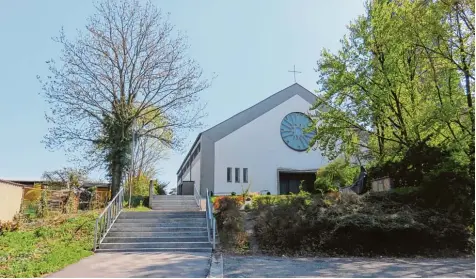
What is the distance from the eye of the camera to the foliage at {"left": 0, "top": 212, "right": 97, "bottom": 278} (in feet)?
23.0

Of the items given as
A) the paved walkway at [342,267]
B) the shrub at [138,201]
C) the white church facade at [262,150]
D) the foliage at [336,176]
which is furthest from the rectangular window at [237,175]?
the paved walkway at [342,267]

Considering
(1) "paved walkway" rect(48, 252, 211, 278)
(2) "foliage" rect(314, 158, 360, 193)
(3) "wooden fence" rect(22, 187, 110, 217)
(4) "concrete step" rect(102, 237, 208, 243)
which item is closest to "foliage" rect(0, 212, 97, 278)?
(1) "paved walkway" rect(48, 252, 211, 278)

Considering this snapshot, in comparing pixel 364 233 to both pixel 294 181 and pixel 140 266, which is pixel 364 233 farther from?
pixel 294 181

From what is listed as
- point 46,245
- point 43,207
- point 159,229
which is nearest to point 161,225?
point 159,229

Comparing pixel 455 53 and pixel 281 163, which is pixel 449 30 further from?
pixel 281 163

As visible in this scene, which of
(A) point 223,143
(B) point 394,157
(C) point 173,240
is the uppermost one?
(A) point 223,143

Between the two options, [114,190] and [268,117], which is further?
[268,117]

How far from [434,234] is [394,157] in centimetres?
467

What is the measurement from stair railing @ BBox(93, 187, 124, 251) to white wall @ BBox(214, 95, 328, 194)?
11163mm

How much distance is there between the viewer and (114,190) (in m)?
18.1

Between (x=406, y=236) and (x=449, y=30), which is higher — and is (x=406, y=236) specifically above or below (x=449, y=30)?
below

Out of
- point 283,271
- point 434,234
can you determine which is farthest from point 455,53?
point 283,271

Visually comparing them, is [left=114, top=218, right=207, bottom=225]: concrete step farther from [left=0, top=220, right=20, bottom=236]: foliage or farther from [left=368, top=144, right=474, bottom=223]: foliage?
[left=368, top=144, right=474, bottom=223]: foliage

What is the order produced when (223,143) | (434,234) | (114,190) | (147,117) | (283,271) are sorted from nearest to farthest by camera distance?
(283,271)
(434,234)
(114,190)
(147,117)
(223,143)
